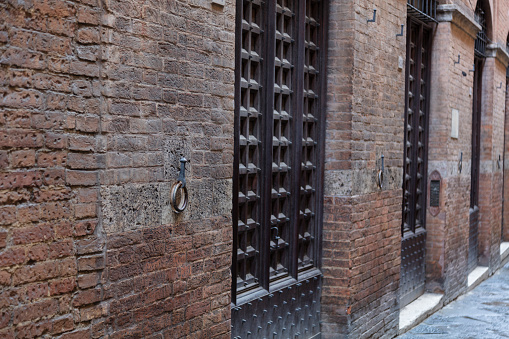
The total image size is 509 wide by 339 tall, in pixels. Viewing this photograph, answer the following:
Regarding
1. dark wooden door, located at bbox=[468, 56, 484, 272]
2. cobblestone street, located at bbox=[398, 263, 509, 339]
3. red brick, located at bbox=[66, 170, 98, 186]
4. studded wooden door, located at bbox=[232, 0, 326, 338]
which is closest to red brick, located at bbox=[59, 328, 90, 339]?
red brick, located at bbox=[66, 170, 98, 186]

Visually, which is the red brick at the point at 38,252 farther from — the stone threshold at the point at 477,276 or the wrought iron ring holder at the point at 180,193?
the stone threshold at the point at 477,276

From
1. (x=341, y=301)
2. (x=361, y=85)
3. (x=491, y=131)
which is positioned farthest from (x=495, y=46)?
(x=341, y=301)

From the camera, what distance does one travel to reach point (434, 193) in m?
9.21

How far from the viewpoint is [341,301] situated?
616 cm

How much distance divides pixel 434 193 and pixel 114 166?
670 centimetres

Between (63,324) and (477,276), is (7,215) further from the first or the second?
(477,276)

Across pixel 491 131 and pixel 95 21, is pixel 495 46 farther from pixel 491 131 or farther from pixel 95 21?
pixel 95 21

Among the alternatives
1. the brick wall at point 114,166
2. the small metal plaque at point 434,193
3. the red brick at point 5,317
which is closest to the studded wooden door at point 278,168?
the brick wall at point 114,166

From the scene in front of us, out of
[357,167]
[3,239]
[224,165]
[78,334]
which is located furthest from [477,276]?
[3,239]

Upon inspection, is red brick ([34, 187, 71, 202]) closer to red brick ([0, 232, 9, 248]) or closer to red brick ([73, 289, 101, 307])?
red brick ([0, 232, 9, 248])

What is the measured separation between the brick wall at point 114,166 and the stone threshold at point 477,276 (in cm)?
767

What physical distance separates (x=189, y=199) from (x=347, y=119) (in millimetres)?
2621

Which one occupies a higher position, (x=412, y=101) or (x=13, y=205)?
(x=412, y=101)

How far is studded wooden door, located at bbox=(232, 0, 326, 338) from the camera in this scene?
16.2 ft
